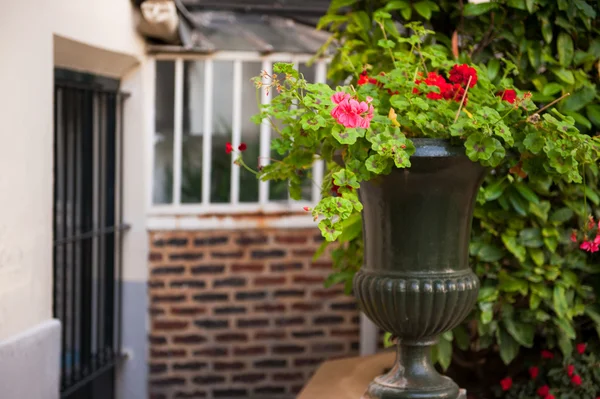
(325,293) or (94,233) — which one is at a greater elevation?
(94,233)

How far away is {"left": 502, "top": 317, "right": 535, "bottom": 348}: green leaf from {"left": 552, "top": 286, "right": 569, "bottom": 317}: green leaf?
0.45 ft

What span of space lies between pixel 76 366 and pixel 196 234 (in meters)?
1.03

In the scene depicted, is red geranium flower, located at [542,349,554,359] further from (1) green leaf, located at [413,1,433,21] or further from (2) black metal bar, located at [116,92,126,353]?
(2) black metal bar, located at [116,92,126,353]

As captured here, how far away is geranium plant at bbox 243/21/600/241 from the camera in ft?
7.84

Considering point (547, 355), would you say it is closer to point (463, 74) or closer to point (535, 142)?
point (535, 142)

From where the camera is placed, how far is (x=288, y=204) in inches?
199

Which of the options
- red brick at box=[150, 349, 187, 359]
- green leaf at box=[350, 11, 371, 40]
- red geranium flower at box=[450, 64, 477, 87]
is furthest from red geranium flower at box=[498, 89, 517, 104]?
red brick at box=[150, 349, 187, 359]

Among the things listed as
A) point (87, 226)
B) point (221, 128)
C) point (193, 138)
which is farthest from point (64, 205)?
point (221, 128)

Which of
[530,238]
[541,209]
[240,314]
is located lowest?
[240,314]

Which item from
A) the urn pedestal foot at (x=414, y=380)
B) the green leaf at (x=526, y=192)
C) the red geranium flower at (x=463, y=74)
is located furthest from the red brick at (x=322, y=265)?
the red geranium flower at (x=463, y=74)

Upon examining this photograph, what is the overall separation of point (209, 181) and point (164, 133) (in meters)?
0.39

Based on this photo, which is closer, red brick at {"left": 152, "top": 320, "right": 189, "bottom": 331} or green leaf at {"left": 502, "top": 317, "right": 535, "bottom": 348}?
green leaf at {"left": 502, "top": 317, "right": 535, "bottom": 348}

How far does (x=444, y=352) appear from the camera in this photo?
124 inches

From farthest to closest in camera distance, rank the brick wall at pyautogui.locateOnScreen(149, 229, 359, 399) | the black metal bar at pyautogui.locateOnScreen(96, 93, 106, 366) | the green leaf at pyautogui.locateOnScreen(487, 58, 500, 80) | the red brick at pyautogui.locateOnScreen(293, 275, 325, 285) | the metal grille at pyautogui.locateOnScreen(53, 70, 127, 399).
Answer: the red brick at pyautogui.locateOnScreen(293, 275, 325, 285), the brick wall at pyautogui.locateOnScreen(149, 229, 359, 399), the black metal bar at pyautogui.locateOnScreen(96, 93, 106, 366), the metal grille at pyautogui.locateOnScreen(53, 70, 127, 399), the green leaf at pyautogui.locateOnScreen(487, 58, 500, 80)
